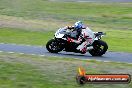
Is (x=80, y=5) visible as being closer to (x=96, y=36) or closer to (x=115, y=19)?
(x=115, y=19)

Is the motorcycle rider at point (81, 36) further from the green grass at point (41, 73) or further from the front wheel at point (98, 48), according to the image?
the green grass at point (41, 73)

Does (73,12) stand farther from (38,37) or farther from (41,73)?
(41,73)

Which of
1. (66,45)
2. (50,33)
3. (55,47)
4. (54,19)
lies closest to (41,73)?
(55,47)

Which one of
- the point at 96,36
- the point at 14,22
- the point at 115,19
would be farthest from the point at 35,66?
the point at 115,19

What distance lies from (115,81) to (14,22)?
102ft

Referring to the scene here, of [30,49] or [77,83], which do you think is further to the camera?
[30,49]

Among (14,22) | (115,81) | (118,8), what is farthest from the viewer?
(118,8)

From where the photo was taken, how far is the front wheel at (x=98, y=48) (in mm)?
21703

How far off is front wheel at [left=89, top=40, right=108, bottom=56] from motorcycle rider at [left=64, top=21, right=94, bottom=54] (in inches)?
10.8

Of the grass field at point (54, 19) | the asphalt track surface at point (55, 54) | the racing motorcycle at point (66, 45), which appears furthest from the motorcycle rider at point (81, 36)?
the grass field at point (54, 19)

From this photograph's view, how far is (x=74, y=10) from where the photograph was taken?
2152 inches

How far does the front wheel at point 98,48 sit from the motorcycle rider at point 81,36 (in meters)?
0.27

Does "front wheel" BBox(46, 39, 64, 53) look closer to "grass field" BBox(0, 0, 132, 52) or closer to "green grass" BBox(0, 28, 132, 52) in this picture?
"grass field" BBox(0, 0, 132, 52)

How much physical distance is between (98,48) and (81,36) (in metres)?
1.03
